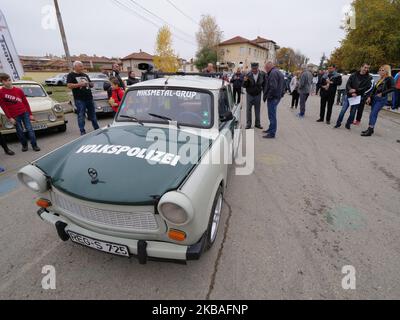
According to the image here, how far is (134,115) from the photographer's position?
2.98 metres

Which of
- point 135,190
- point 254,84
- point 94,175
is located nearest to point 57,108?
point 254,84

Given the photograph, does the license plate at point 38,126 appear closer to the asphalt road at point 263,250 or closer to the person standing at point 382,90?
the asphalt road at point 263,250

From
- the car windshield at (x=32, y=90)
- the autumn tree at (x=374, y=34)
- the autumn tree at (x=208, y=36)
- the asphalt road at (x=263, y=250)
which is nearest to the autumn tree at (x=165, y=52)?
the autumn tree at (x=208, y=36)

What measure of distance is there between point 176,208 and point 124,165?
2.21ft

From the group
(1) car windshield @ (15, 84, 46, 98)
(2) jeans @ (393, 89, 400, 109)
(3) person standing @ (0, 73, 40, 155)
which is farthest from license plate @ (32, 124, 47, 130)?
(2) jeans @ (393, 89, 400, 109)

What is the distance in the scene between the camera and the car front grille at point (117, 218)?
174 centimetres

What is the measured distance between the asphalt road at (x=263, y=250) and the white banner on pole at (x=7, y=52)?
8075 millimetres

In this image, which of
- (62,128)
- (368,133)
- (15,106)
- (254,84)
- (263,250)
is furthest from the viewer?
(62,128)

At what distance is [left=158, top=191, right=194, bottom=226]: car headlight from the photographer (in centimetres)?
156

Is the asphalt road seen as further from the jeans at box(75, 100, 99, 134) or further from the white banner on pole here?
the white banner on pole

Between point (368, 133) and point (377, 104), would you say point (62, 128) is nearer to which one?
point (368, 133)

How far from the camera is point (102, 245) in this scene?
1.87 m

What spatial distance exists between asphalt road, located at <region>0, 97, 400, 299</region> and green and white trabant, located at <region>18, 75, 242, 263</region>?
372 millimetres

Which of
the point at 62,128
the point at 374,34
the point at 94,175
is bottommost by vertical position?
the point at 62,128
